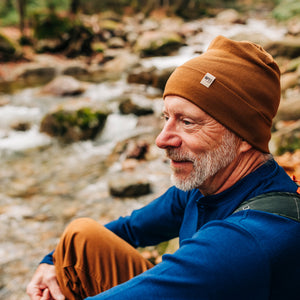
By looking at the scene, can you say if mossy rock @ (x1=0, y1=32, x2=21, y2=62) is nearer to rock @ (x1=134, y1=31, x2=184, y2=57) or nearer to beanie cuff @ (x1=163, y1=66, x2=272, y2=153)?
rock @ (x1=134, y1=31, x2=184, y2=57)

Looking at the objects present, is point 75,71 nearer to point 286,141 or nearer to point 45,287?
point 286,141

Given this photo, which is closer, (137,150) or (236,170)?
(236,170)

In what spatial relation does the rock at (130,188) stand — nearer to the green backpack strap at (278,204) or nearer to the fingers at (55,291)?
the fingers at (55,291)

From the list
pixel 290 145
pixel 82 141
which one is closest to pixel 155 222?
pixel 290 145

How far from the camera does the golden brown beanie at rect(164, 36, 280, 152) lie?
1.64m

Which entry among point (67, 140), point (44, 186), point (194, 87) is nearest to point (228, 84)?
point (194, 87)

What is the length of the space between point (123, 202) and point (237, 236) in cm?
427

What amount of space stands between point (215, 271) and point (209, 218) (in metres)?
0.55

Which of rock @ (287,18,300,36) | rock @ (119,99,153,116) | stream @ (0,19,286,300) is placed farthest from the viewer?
rock @ (287,18,300,36)

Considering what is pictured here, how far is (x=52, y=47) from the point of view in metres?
21.2

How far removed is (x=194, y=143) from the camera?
172cm

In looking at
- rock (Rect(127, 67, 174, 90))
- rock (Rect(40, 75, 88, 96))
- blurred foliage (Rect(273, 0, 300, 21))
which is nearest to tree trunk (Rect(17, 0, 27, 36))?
rock (Rect(40, 75, 88, 96))

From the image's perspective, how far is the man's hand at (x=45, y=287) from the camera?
2182mm

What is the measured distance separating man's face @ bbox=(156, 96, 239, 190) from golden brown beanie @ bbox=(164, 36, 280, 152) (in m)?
0.06
